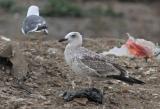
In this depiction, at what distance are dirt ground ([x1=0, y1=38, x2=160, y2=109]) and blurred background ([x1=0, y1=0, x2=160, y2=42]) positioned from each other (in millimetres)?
5192

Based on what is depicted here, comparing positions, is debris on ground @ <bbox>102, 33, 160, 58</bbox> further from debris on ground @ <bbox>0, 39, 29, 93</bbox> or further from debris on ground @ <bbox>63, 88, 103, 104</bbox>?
debris on ground @ <bbox>63, 88, 103, 104</bbox>

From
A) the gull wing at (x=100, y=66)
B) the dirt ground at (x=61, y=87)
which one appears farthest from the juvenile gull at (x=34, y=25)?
the gull wing at (x=100, y=66)

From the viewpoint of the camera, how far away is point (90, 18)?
604 inches

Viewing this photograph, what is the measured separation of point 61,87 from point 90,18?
324 inches

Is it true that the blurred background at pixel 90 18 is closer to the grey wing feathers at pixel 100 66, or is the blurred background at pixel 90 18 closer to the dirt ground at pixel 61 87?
the dirt ground at pixel 61 87

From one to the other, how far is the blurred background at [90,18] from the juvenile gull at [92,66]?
682cm

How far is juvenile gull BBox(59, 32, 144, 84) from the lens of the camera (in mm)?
6594

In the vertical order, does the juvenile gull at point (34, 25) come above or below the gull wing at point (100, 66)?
above

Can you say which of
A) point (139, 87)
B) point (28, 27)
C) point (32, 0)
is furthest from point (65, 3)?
point (139, 87)

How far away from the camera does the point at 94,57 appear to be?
22.0ft

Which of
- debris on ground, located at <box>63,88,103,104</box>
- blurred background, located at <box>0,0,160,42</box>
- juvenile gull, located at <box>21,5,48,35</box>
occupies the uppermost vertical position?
blurred background, located at <box>0,0,160,42</box>

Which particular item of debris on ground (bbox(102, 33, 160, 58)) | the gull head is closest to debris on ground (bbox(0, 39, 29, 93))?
the gull head

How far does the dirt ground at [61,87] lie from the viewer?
661cm

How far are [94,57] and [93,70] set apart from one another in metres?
0.17
